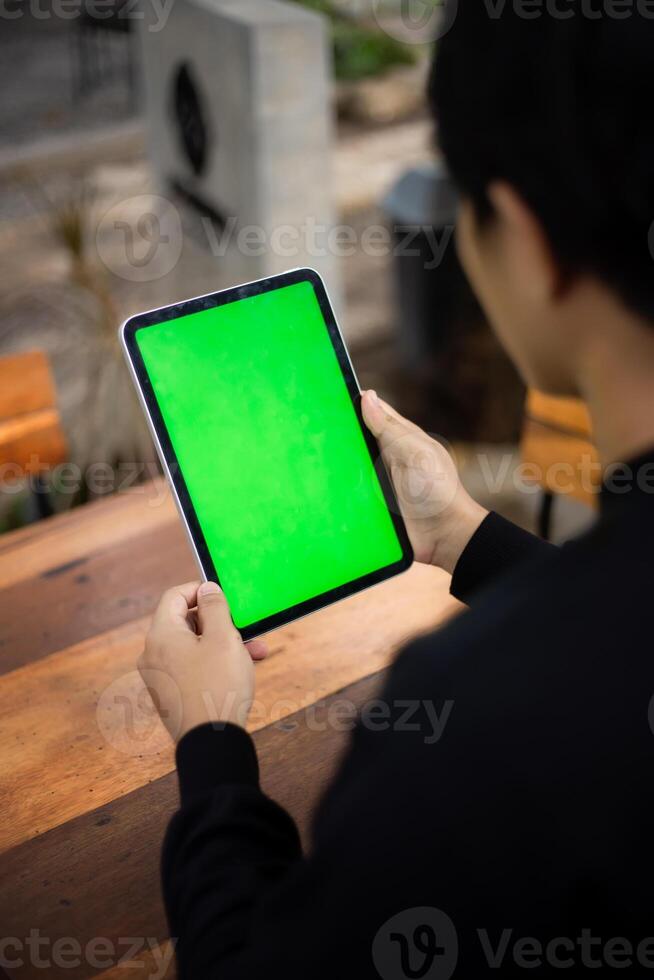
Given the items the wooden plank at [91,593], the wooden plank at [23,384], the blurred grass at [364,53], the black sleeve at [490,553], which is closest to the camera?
the black sleeve at [490,553]

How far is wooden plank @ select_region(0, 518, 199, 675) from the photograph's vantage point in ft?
4.42

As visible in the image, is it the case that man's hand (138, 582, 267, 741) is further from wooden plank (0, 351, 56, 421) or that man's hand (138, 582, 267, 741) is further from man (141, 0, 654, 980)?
wooden plank (0, 351, 56, 421)

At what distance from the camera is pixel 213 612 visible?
40.4 inches

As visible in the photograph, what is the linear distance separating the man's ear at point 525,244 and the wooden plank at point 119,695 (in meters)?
0.62

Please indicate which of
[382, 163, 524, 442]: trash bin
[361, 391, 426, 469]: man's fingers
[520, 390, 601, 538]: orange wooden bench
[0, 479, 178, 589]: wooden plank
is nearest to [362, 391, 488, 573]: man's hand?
[361, 391, 426, 469]: man's fingers

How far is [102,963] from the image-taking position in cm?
93

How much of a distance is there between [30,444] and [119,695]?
0.94 m

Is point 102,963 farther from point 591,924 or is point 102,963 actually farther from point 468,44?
point 468,44

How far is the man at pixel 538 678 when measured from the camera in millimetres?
594

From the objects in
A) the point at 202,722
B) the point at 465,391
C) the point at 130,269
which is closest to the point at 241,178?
the point at 465,391

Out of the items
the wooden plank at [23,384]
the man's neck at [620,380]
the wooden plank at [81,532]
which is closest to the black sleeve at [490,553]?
the man's neck at [620,380]

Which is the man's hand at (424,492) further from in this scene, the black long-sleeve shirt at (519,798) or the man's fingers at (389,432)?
the black long-sleeve shirt at (519,798)

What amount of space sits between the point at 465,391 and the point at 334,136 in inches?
150

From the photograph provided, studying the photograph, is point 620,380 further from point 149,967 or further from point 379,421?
point 149,967
